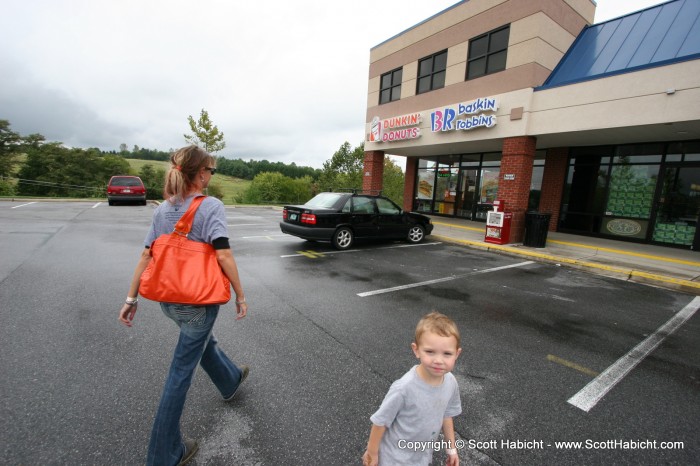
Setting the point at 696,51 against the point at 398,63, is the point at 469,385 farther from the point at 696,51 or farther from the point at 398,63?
the point at 398,63

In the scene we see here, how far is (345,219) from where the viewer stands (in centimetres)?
855

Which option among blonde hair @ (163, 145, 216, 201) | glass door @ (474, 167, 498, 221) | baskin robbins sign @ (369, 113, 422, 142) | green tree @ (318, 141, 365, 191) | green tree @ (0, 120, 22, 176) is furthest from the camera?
green tree @ (318, 141, 365, 191)

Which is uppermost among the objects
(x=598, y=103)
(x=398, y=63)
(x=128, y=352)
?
(x=398, y=63)

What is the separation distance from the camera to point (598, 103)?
873cm

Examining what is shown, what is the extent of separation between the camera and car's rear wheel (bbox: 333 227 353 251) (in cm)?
847

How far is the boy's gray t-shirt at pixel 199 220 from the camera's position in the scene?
1869mm

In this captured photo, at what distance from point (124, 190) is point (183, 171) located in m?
20.6

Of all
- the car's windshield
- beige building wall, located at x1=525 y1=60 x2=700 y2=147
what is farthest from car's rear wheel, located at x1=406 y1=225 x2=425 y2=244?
beige building wall, located at x1=525 y1=60 x2=700 y2=147

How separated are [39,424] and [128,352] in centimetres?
97

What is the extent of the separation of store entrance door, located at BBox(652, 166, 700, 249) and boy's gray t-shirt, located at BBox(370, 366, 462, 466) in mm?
12856

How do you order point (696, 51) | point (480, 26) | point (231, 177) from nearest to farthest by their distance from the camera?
point (696, 51) → point (480, 26) → point (231, 177)

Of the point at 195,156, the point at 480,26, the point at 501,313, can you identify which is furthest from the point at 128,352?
the point at 480,26

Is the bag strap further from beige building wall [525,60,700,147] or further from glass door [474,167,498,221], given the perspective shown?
glass door [474,167,498,221]

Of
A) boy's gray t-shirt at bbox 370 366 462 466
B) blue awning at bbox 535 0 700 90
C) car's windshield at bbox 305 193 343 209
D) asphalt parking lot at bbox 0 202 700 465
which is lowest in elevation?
asphalt parking lot at bbox 0 202 700 465
